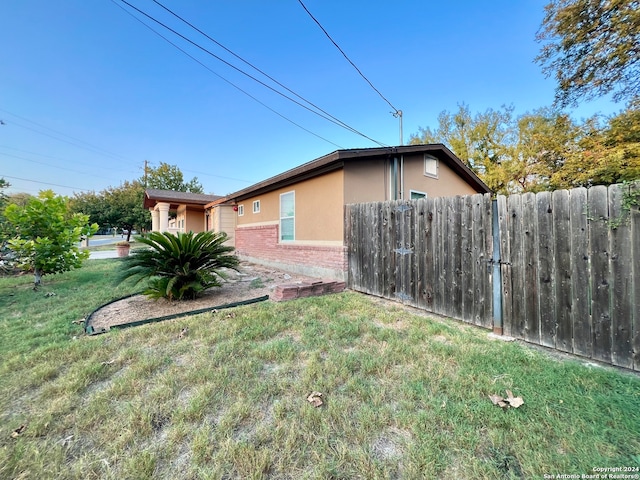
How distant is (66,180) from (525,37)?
4644cm

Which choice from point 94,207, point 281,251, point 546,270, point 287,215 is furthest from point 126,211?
point 546,270

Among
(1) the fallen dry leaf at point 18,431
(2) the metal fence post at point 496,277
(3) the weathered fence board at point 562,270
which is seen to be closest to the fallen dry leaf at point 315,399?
(1) the fallen dry leaf at point 18,431

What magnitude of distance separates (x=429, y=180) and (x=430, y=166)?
43 cm

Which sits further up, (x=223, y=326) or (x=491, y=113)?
(x=491, y=113)

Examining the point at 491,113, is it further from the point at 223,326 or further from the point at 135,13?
the point at 223,326

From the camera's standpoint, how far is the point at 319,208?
668 centimetres

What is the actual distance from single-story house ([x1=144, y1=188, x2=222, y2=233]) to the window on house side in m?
9.21

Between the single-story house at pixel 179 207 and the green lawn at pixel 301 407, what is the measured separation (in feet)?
42.6

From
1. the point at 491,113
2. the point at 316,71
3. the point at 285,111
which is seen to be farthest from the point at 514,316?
the point at 491,113

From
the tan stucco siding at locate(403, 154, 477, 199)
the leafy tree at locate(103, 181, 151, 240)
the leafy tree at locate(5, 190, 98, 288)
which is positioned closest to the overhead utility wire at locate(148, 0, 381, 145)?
the tan stucco siding at locate(403, 154, 477, 199)

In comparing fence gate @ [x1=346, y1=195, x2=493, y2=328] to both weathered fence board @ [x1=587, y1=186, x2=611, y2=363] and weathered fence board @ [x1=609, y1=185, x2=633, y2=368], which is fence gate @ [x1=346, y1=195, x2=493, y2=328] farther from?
weathered fence board @ [x1=609, y1=185, x2=633, y2=368]

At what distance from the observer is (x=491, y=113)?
789 inches

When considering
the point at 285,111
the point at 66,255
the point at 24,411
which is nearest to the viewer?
the point at 24,411

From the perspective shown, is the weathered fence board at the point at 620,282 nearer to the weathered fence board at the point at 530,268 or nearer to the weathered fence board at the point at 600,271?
the weathered fence board at the point at 600,271
